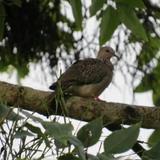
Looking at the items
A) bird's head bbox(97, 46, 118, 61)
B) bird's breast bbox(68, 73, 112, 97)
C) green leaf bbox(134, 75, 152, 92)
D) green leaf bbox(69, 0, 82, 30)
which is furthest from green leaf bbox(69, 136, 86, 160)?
bird's head bbox(97, 46, 118, 61)

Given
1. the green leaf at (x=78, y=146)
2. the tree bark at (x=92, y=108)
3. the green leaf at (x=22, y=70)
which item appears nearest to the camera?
the green leaf at (x=78, y=146)

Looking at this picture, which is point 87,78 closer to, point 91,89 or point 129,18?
point 91,89

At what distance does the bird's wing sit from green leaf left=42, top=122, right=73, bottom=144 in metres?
1.94

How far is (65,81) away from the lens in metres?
A: 3.17

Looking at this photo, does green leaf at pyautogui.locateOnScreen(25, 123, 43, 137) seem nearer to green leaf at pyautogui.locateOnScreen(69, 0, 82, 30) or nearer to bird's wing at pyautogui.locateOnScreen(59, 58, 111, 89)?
green leaf at pyautogui.locateOnScreen(69, 0, 82, 30)

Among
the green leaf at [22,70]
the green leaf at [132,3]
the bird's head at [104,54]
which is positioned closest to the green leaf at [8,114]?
the green leaf at [132,3]

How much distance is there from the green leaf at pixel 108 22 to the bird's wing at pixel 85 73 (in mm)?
1033

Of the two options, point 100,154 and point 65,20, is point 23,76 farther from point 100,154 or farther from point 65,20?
point 100,154

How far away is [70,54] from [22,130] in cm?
229

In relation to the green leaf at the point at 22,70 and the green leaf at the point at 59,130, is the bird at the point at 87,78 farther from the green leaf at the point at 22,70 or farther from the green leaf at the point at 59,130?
the green leaf at the point at 59,130

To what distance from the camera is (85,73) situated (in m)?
3.41

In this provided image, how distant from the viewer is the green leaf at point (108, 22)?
79.5 inches

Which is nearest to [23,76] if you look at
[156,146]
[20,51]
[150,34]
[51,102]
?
[20,51]

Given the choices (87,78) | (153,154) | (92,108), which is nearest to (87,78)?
(87,78)
